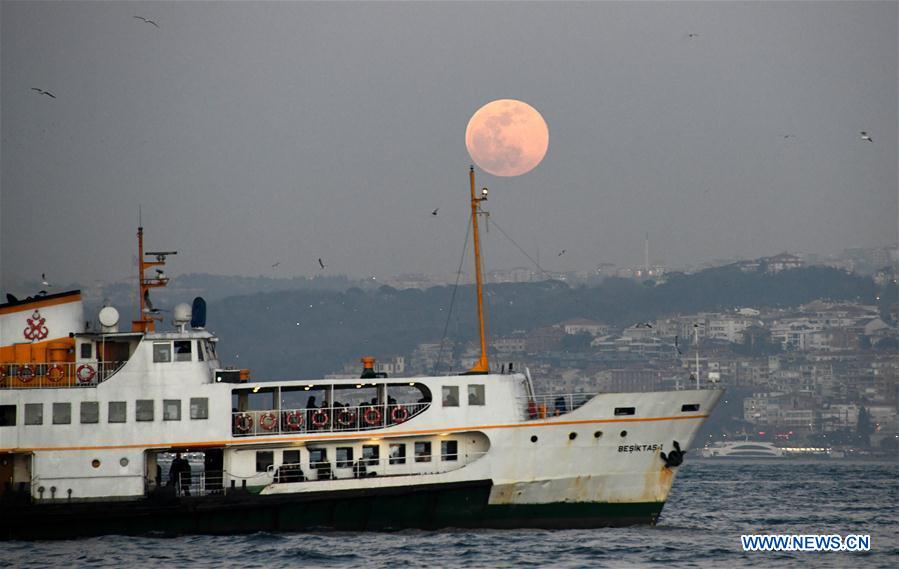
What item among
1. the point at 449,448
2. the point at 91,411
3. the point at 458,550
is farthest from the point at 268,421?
the point at 458,550

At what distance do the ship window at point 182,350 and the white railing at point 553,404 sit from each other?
31.1 feet

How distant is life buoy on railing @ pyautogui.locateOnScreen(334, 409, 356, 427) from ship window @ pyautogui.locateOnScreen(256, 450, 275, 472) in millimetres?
2135

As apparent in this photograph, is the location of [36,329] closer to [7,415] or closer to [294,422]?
[7,415]

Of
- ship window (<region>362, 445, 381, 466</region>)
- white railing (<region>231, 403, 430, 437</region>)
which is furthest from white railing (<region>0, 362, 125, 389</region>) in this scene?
ship window (<region>362, 445, 381, 466</region>)

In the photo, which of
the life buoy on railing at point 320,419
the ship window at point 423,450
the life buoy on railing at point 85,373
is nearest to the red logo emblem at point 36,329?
the life buoy on railing at point 85,373

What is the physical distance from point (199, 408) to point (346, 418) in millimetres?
4123

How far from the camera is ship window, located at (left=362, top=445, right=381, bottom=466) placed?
38.9 m

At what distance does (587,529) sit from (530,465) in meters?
2.47

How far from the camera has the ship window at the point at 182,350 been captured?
39.0 m

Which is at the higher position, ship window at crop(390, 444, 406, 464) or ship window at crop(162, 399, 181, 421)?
ship window at crop(162, 399, 181, 421)

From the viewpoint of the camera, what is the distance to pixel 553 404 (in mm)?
39094

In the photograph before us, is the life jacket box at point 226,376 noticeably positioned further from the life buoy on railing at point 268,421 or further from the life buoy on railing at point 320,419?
the life buoy on railing at point 320,419

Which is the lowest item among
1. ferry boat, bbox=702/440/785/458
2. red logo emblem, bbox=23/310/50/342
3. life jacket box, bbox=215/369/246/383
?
ferry boat, bbox=702/440/785/458

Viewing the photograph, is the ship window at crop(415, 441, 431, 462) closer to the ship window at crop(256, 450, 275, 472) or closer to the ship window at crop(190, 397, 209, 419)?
Answer: the ship window at crop(256, 450, 275, 472)
